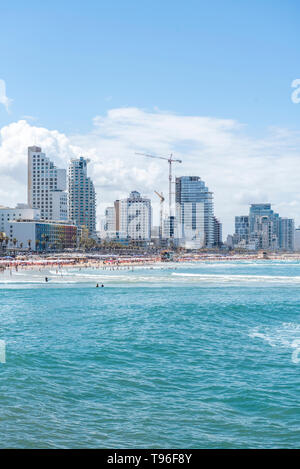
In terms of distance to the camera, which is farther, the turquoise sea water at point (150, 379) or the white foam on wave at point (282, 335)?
the white foam on wave at point (282, 335)

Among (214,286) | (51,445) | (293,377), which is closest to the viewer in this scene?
(51,445)

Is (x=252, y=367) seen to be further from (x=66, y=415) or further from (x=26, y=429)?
(x=26, y=429)

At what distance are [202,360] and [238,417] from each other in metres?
8.63

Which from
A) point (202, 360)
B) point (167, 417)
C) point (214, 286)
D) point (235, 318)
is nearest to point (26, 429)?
point (167, 417)

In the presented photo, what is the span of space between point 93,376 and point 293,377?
33.6ft

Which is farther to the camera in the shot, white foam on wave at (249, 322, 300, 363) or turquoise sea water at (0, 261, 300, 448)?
white foam on wave at (249, 322, 300, 363)

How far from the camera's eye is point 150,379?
24797 mm

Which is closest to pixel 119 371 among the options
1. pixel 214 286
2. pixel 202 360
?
pixel 202 360

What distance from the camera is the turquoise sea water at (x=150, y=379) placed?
18.3m

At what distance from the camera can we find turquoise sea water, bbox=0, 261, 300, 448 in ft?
60.0

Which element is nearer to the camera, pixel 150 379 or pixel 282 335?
pixel 150 379

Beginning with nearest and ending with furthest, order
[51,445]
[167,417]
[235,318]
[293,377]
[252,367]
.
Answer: [51,445] → [167,417] → [293,377] → [252,367] → [235,318]
